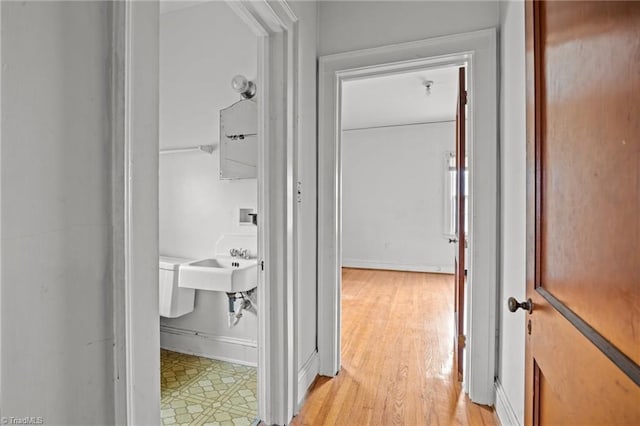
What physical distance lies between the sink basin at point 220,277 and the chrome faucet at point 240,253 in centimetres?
6

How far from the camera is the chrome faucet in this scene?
2205 millimetres

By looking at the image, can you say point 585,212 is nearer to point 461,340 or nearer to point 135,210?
point 135,210

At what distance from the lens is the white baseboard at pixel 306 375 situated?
179 centimetres

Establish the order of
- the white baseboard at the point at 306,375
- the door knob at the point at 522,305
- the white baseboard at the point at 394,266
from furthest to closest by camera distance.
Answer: the white baseboard at the point at 394,266 → the white baseboard at the point at 306,375 → the door knob at the point at 522,305

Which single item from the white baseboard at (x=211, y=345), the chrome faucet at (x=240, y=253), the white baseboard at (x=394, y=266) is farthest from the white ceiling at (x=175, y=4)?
the white baseboard at (x=394, y=266)

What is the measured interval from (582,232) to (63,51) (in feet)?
3.66

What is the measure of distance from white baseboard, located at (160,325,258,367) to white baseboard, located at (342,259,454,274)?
3.94m

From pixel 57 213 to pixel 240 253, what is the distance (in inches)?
63.6

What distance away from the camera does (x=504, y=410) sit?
1577mm

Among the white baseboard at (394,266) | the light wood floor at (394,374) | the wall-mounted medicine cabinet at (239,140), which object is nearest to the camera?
the light wood floor at (394,374)

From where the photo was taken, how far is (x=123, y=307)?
2.32ft

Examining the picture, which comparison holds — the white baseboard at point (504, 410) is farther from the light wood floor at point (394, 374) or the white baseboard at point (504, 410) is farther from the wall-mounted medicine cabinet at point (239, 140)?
the wall-mounted medicine cabinet at point (239, 140)

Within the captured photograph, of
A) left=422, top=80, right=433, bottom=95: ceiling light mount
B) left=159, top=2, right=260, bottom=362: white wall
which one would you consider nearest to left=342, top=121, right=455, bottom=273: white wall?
left=422, top=80, right=433, bottom=95: ceiling light mount

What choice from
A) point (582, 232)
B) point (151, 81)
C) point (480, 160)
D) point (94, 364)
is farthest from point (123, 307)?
point (480, 160)
